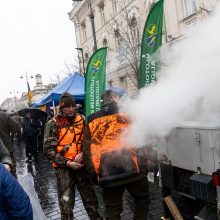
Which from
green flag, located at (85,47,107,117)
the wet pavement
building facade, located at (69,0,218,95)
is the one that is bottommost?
the wet pavement

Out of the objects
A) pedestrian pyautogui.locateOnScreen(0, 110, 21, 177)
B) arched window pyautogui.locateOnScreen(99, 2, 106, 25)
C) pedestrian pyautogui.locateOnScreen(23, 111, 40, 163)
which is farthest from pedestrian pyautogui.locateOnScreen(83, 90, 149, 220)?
arched window pyautogui.locateOnScreen(99, 2, 106, 25)

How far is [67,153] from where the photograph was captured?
3.61 metres

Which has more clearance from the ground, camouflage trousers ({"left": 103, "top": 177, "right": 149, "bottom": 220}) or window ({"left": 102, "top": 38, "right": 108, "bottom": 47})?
window ({"left": 102, "top": 38, "right": 108, "bottom": 47})

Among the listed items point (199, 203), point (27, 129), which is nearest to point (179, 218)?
point (199, 203)

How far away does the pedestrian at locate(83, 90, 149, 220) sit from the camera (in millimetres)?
3146

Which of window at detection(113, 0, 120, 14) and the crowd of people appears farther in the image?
window at detection(113, 0, 120, 14)

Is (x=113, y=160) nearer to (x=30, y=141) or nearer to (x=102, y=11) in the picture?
(x=30, y=141)

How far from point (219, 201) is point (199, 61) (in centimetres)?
139

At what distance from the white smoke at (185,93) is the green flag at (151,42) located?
116 inches

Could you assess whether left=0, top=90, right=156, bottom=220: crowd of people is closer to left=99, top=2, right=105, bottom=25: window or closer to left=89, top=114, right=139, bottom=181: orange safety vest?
left=89, top=114, right=139, bottom=181: orange safety vest

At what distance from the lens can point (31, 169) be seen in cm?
902

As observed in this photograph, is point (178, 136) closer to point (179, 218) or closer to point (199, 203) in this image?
point (199, 203)

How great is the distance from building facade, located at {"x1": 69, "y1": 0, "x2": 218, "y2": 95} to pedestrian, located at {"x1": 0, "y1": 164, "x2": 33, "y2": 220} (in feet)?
23.4

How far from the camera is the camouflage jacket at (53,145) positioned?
3525 mm
